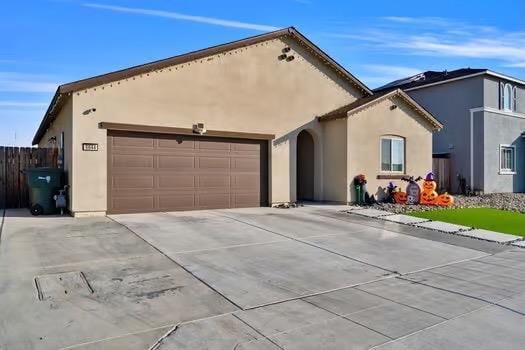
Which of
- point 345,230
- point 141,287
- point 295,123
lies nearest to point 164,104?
point 295,123

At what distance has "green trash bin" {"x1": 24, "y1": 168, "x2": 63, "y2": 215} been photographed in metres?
11.8

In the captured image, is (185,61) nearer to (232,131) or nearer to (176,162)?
(232,131)

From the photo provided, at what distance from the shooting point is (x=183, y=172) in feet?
43.3

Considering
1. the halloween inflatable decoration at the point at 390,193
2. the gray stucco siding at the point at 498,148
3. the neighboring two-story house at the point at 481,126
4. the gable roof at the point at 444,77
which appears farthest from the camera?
the gray stucco siding at the point at 498,148

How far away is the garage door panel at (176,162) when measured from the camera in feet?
42.1

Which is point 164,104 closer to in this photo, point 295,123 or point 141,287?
point 295,123

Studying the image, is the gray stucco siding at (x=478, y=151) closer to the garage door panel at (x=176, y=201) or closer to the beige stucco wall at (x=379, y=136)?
the beige stucco wall at (x=379, y=136)

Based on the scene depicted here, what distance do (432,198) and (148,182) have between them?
405 inches

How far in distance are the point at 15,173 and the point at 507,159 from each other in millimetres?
23310

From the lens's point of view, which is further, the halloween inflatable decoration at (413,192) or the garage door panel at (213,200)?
the halloween inflatable decoration at (413,192)

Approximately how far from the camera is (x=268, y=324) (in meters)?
4.56

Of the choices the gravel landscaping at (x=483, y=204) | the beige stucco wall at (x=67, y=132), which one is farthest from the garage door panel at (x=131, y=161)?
the gravel landscaping at (x=483, y=204)

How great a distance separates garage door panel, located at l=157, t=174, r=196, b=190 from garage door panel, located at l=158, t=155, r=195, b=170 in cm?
28

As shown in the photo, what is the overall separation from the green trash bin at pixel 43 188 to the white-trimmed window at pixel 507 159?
21145 mm
